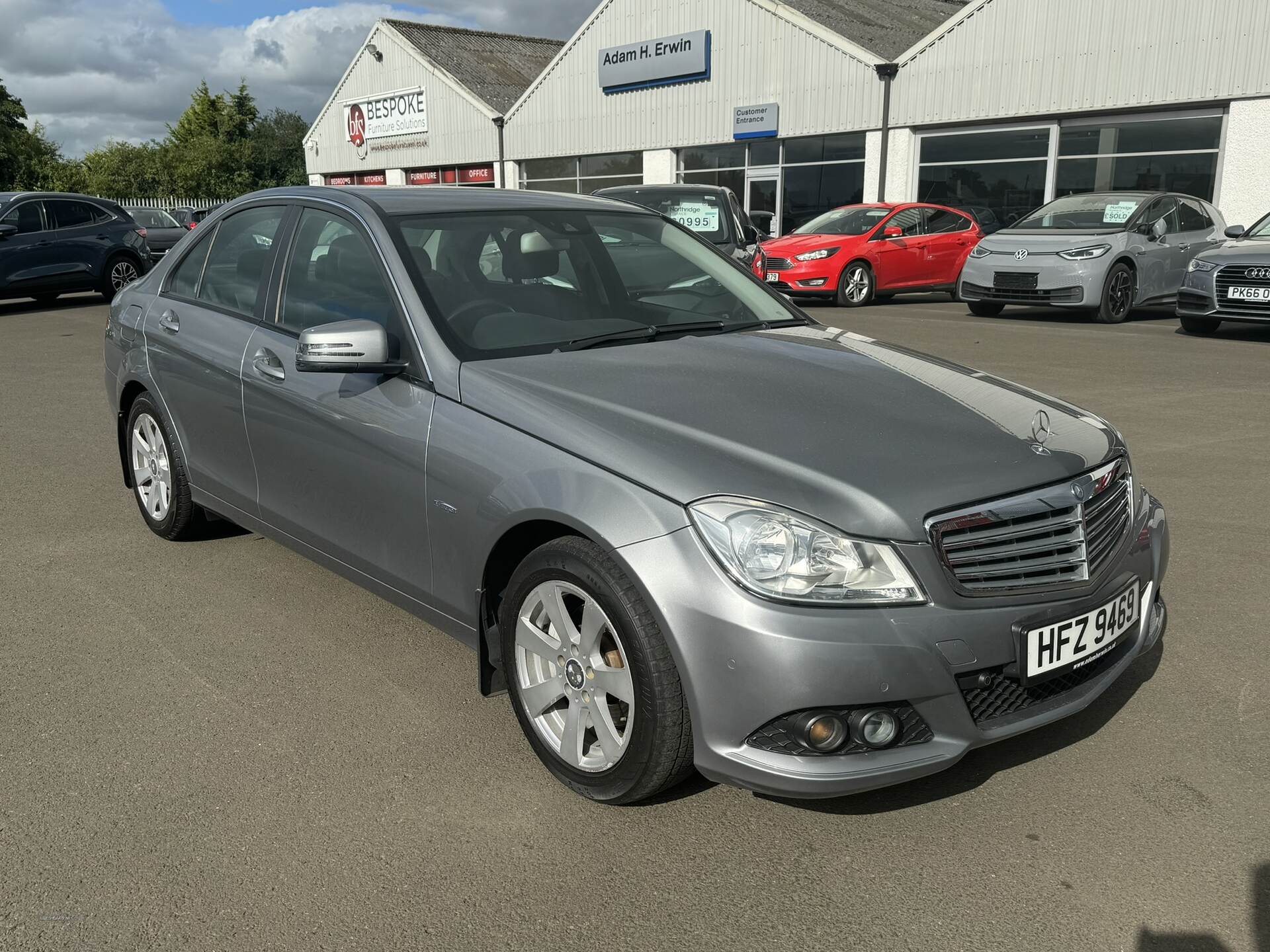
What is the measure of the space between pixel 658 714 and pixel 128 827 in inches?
54.3

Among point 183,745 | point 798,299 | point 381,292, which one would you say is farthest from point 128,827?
point 798,299

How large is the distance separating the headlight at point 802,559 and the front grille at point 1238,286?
11602mm

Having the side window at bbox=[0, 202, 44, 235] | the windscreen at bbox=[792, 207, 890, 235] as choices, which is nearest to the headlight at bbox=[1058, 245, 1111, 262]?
the windscreen at bbox=[792, 207, 890, 235]

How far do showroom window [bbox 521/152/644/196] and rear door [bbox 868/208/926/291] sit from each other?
14.2m

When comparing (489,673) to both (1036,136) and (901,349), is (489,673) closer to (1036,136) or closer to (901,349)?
(901,349)

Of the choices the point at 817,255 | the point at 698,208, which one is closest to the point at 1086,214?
the point at 817,255

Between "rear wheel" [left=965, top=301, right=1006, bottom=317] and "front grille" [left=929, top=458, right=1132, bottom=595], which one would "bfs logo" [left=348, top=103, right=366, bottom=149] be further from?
"front grille" [left=929, top=458, right=1132, bottom=595]

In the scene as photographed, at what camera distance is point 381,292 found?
3.66 meters

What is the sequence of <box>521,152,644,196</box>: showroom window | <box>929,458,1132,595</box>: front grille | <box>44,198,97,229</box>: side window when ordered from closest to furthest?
1. <box>929,458,1132,595</box>: front grille
2. <box>44,198,97,229</box>: side window
3. <box>521,152,644,196</box>: showroom window

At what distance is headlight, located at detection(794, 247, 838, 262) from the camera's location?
16891mm

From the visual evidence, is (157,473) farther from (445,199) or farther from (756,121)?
(756,121)

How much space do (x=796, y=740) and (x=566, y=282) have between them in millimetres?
1977

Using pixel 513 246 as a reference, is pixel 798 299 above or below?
below

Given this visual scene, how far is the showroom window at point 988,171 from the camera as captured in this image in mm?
23344
